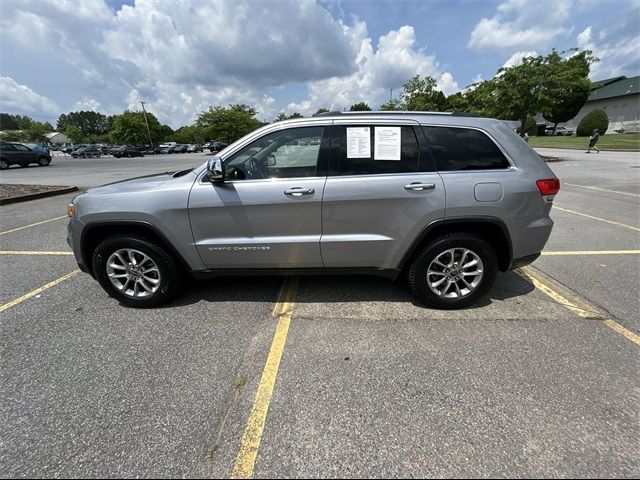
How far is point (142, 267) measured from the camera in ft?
10.9

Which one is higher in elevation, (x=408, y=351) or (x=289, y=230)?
(x=289, y=230)

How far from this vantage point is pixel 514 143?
312 centimetres

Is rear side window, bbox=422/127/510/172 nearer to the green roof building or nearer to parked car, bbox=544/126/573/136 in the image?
the green roof building

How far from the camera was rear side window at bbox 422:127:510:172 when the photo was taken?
304cm

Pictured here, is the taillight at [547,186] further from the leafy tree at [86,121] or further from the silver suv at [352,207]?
the leafy tree at [86,121]

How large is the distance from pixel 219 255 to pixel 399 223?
1.70 metres

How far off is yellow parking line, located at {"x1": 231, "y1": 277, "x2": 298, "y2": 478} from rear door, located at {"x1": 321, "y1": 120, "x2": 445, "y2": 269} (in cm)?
78

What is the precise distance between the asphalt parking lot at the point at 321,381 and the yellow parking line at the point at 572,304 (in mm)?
21

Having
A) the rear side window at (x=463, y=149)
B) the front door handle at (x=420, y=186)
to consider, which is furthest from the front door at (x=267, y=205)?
the rear side window at (x=463, y=149)

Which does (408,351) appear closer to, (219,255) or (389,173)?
(389,173)

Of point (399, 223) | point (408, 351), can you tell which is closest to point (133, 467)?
point (408, 351)

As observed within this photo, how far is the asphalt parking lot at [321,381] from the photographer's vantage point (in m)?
1.83

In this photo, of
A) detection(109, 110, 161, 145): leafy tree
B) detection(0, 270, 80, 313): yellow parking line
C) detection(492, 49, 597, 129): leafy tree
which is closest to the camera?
detection(0, 270, 80, 313): yellow parking line

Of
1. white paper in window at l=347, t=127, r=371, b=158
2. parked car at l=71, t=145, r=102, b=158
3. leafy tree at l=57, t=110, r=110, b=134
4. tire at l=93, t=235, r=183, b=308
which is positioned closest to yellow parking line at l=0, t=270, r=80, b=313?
tire at l=93, t=235, r=183, b=308
